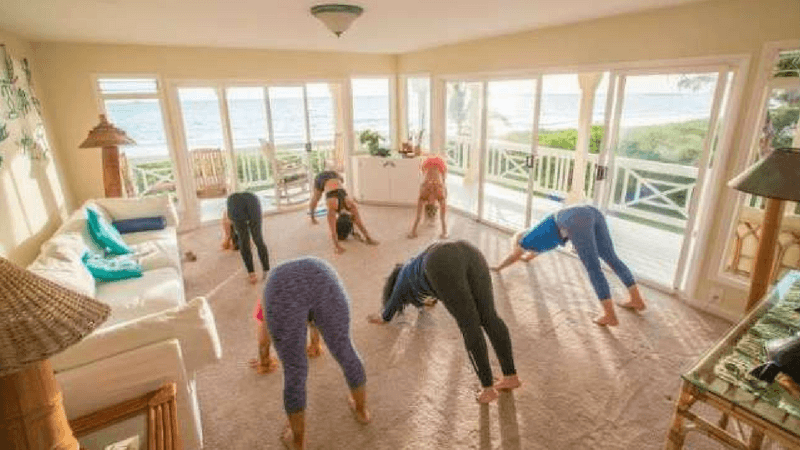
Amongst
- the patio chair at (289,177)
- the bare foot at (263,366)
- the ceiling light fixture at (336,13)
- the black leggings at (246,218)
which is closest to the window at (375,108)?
the patio chair at (289,177)

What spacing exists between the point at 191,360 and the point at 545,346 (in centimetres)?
215

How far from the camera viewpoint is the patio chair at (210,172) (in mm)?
6027

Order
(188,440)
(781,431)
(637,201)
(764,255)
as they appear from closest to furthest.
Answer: (781,431)
(188,440)
(764,255)
(637,201)

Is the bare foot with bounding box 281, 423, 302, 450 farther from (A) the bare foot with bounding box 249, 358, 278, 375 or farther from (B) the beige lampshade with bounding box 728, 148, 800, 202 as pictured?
(B) the beige lampshade with bounding box 728, 148, 800, 202

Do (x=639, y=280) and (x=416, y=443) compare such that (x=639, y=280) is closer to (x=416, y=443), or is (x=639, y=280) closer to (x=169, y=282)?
(x=416, y=443)

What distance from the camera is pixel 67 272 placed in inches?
94.8

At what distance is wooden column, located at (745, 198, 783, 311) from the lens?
2016 mm

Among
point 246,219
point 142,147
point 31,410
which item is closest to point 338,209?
point 246,219

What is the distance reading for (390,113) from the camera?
6410mm

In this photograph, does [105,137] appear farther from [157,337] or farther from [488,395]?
[488,395]

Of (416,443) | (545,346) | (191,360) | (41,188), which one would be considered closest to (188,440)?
(191,360)

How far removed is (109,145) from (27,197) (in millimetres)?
944

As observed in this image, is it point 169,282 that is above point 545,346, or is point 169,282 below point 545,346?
above

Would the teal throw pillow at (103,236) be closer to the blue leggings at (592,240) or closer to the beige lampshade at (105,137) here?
the beige lampshade at (105,137)
